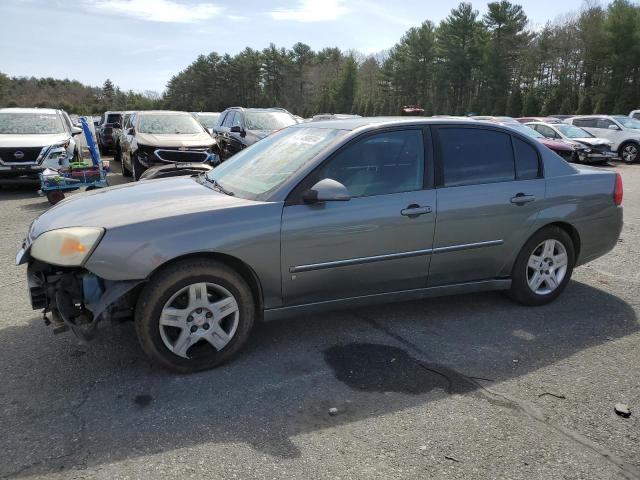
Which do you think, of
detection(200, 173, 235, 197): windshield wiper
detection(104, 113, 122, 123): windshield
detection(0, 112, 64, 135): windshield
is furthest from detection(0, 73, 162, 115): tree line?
detection(200, 173, 235, 197): windshield wiper

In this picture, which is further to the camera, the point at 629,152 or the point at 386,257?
the point at 629,152

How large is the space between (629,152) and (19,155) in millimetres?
20254

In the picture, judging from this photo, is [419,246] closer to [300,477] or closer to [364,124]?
[364,124]

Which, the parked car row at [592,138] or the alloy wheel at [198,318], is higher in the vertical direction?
the parked car row at [592,138]

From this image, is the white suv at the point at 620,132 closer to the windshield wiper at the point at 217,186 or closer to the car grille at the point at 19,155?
the car grille at the point at 19,155

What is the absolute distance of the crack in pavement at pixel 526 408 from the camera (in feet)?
8.36

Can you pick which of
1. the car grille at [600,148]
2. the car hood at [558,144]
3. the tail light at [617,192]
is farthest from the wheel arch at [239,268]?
the car grille at [600,148]

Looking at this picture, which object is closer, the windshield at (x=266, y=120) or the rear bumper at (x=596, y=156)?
the windshield at (x=266, y=120)

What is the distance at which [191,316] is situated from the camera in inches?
129

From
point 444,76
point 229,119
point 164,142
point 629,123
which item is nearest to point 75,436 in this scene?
point 164,142

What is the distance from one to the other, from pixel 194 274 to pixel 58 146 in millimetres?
8942

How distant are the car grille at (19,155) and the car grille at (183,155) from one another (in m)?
2.50

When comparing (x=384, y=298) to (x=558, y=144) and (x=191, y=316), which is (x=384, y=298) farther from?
(x=558, y=144)

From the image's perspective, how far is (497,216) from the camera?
13.6ft
